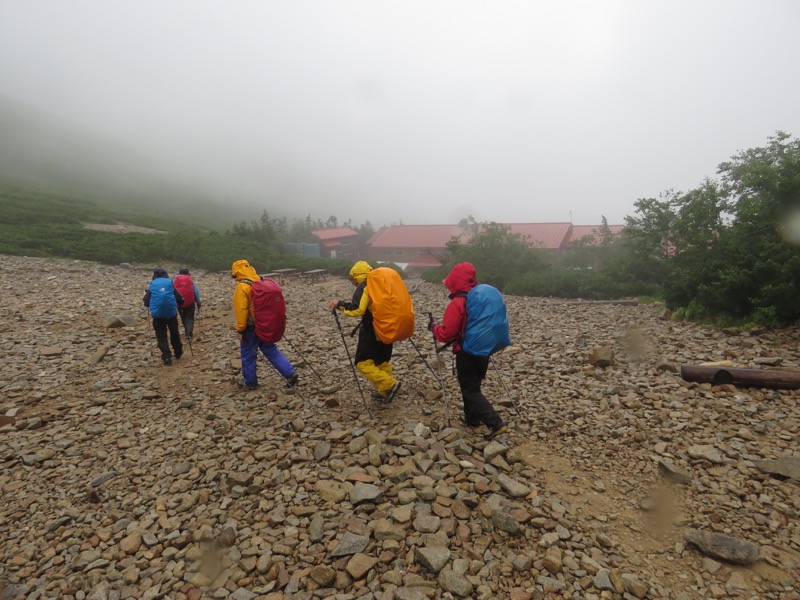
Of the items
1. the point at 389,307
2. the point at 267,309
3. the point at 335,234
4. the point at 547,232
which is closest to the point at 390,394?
the point at 389,307

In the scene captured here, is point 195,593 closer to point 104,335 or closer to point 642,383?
point 642,383

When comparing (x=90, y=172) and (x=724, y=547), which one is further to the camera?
(x=90, y=172)

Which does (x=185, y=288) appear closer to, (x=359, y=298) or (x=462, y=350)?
(x=359, y=298)

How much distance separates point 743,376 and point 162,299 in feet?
36.2

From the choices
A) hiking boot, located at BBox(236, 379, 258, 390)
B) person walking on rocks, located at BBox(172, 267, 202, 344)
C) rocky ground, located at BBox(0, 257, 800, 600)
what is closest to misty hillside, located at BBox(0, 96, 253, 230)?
person walking on rocks, located at BBox(172, 267, 202, 344)

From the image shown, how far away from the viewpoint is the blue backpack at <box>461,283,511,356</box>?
571 centimetres

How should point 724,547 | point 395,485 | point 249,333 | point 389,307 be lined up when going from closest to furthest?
1. point 724,547
2. point 395,485
3. point 389,307
4. point 249,333

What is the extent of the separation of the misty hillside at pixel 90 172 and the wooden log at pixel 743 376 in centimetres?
9657

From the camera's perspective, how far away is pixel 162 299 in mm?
9102

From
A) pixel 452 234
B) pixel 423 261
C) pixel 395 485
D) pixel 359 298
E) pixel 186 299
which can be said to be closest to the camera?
pixel 395 485

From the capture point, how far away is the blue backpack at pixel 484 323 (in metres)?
5.71

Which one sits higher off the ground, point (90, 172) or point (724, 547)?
point (90, 172)

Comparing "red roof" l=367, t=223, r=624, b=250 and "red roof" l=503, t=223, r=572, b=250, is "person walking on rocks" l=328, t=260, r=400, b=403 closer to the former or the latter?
"red roof" l=367, t=223, r=624, b=250

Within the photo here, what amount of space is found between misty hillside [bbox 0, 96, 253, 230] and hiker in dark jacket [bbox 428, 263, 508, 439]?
95.6 m
